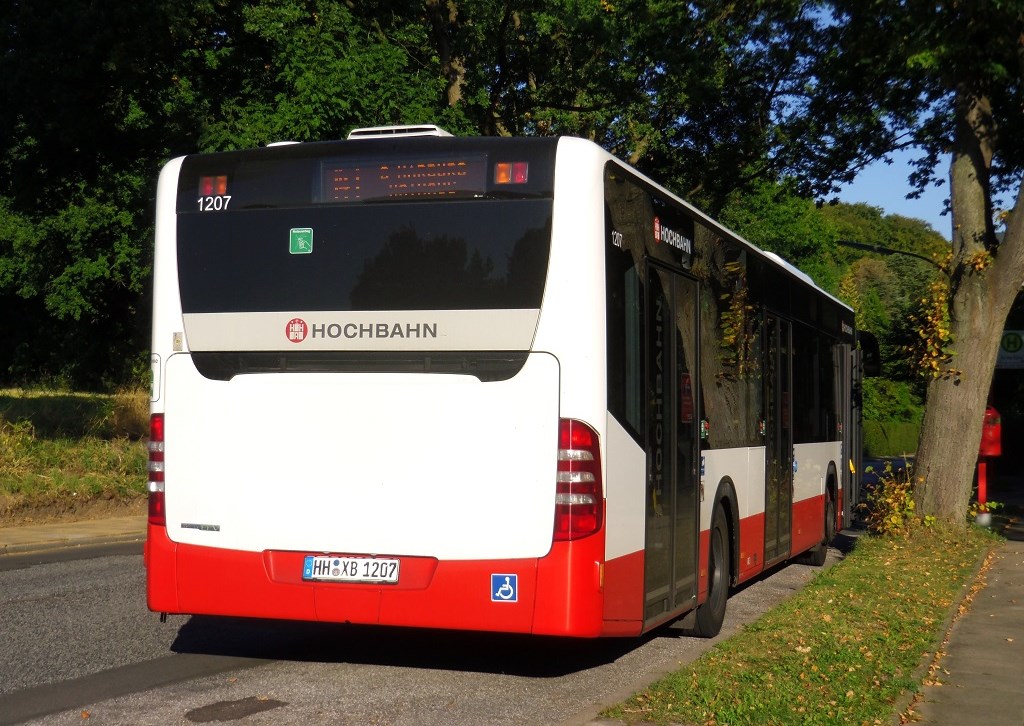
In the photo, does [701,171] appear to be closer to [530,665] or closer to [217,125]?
[217,125]

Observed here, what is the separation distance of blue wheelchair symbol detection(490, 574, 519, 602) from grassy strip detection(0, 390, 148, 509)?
43.6 feet

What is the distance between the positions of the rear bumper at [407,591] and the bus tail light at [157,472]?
75 mm

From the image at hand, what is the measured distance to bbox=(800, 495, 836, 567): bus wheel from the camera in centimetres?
1631

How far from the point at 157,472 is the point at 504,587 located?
2.22 meters

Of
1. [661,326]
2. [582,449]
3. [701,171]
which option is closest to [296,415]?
[582,449]

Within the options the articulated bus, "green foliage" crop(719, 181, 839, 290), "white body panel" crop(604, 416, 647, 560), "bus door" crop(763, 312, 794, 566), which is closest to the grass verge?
"bus door" crop(763, 312, 794, 566)

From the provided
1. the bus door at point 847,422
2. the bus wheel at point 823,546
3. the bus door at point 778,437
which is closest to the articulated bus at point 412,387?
the bus door at point 778,437

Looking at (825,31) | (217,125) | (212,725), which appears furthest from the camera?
(217,125)

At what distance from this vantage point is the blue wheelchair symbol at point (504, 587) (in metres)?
7.33

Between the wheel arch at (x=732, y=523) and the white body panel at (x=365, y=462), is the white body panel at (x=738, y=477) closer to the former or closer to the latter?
the wheel arch at (x=732, y=523)

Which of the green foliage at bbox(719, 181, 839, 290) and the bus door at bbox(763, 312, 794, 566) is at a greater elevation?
the green foliage at bbox(719, 181, 839, 290)

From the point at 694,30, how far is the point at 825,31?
201cm

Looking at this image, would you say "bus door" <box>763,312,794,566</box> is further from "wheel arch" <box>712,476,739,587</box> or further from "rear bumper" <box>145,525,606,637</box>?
"rear bumper" <box>145,525,606,637</box>

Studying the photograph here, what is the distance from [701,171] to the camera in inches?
1017
